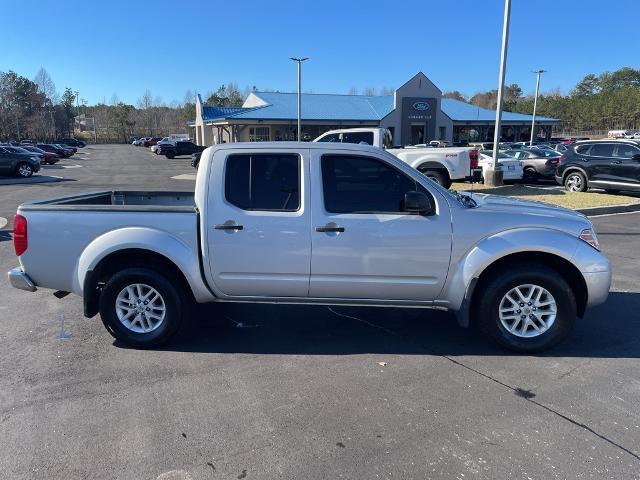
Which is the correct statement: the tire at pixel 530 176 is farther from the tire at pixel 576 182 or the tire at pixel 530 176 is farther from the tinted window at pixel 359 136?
the tinted window at pixel 359 136

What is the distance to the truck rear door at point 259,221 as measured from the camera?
167 inches

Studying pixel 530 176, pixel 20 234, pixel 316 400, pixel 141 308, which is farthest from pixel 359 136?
pixel 316 400

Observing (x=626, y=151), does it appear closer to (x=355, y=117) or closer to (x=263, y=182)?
(x=263, y=182)

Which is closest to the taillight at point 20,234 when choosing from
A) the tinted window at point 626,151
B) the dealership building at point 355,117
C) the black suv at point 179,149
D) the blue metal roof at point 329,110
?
the tinted window at point 626,151

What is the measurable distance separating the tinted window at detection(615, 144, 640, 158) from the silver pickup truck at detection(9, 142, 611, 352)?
12.8 metres

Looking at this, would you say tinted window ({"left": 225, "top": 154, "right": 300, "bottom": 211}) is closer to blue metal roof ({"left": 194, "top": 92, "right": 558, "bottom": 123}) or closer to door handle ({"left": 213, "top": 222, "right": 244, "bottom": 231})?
door handle ({"left": 213, "top": 222, "right": 244, "bottom": 231})

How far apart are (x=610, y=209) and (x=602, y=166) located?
131 inches

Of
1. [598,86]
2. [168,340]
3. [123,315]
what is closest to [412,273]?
[168,340]

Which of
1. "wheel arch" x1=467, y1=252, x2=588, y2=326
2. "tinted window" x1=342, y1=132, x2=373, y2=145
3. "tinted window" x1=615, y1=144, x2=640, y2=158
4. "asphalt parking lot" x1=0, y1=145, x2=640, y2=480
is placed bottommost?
"asphalt parking lot" x1=0, y1=145, x2=640, y2=480

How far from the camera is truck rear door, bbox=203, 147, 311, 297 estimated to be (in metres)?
4.25

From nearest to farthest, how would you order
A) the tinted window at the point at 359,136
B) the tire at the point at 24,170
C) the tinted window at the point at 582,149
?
the tinted window at the point at 359,136 < the tinted window at the point at 582,149 < the tire at the point at 24,170

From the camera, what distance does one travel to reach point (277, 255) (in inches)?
169

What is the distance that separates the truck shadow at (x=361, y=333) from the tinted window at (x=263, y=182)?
1.33 meters

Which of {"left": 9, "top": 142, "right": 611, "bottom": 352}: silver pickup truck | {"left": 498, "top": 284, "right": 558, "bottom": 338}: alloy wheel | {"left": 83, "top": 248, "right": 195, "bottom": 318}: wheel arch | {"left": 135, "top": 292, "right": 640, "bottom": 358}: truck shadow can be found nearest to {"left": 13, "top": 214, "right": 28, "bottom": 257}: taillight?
{"left": 9, "top": 142, "right": 611, "bottom": 352}: silver pickup truck
